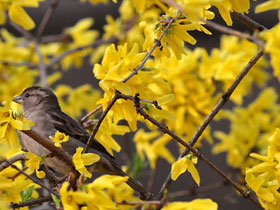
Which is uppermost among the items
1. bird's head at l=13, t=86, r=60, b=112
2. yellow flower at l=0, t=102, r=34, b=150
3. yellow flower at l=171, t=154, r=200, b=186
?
yellow flower at l=0, t=102, r=34, b=150

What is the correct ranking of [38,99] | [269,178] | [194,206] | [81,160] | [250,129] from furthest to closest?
[250,129]
[38,99]
[269,178]
[81,160]
[194,206]

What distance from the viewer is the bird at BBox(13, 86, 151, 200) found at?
1.98 m

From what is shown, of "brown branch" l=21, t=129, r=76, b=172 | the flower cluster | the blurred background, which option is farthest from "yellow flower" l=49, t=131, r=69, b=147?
the blurred background

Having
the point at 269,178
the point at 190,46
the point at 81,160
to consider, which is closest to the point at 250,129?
the point at 269,178

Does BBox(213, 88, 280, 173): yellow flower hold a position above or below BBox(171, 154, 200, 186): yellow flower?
below

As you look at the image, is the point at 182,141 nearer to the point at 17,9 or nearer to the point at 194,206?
the point at 194,206

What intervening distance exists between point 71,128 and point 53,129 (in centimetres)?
22

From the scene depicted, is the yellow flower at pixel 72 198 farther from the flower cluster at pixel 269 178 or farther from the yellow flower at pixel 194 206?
the flower cluster at pixel 269 178

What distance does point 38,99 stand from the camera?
2.34m

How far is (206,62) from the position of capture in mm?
2236

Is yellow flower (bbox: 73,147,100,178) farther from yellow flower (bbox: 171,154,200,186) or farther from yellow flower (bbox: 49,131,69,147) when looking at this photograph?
yellow flower (bbox: 171,154,200,186)

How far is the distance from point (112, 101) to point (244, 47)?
1.46 m

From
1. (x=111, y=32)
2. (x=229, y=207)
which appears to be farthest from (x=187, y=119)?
Result: (x=229, y=207)

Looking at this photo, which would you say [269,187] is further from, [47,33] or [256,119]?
[47,33]
